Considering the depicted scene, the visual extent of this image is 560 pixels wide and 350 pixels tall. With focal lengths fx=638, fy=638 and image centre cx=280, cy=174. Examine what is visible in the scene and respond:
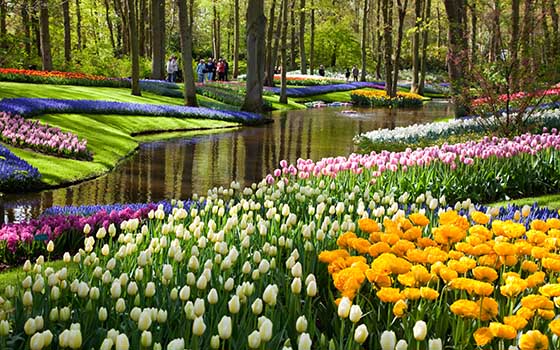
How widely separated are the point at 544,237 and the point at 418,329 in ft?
6.38

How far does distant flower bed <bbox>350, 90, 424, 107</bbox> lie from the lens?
3765 cm

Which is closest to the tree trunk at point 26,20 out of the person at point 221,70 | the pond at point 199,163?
the pond at point 199,163

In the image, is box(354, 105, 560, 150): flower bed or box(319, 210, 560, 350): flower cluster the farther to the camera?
box(354, 105, 560, 150): flower bed

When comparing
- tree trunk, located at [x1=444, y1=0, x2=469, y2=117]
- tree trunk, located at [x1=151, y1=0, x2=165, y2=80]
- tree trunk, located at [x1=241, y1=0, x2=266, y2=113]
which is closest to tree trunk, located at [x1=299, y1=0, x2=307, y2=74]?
tree trunk, located at [x1=151, y1=0, x2=165, y2=80]

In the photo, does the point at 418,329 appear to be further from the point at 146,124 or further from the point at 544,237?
the point at 146,124

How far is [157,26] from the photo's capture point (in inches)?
1220

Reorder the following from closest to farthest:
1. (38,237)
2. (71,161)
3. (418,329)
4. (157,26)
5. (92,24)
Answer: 1. (418,329)
2. (38,237)
3. (71,161)
4. (157,26)
5. (92,24)

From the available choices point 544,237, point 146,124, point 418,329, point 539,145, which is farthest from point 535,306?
point 146,124

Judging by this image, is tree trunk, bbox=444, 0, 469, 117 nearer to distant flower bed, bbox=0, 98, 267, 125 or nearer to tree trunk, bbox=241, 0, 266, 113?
tree trunk, bbox=241, 0, 266, 113

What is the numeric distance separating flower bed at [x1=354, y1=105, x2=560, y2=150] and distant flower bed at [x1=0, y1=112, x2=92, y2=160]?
6256 millimetres

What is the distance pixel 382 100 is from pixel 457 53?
2212cm

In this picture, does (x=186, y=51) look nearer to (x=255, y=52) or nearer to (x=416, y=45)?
(x=255, y=52)

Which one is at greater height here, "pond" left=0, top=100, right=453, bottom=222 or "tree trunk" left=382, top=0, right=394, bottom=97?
"tree trunk" left=382, top=0, right=394, bottom=97

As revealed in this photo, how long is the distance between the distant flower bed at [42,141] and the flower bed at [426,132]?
20.5ft
